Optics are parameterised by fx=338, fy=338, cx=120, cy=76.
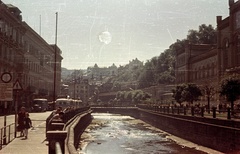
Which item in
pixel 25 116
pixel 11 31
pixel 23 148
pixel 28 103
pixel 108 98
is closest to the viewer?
pixel 23 148

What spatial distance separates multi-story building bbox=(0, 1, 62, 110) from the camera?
49219mm

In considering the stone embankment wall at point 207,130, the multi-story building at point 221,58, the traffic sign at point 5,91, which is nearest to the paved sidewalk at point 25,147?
the traffic sign at point 5,91

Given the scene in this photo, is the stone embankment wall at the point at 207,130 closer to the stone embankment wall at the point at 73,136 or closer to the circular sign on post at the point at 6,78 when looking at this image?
the stone embankment wall at the point at 73,136

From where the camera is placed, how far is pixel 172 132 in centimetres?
3825

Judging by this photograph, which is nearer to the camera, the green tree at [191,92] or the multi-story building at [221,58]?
the multi-story building at [221,58]

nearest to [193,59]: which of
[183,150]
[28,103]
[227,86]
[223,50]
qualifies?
[223,50]

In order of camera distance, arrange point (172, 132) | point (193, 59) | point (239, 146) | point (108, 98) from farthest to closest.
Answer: point (108, 98) → point (193, 59) → point (172, 132) → point (239, 146)

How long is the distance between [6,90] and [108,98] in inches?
6509

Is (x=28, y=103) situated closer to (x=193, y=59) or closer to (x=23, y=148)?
(x=193, y=59)

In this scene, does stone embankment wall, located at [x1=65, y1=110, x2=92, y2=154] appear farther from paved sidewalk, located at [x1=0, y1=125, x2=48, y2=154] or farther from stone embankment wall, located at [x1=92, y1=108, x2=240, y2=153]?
stone embankment wall, located at [x1=92, y1=108, x2=240, y2=153]

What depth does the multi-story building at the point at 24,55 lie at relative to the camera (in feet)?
161

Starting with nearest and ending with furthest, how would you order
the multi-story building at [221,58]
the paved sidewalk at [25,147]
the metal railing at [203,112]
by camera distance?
the paved sidewalk at [25,147]
the metal railing at [203,112]
the multi-story building at [221,58]

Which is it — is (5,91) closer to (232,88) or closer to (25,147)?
(25,147)

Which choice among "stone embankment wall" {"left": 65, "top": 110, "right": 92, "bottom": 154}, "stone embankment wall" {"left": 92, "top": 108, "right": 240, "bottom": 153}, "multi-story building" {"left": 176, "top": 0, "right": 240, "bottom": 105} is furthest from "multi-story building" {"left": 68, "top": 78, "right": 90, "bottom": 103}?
"stone embankment wall" {"left": 65, "top": 110, "right": 92, "bottom": 154}
